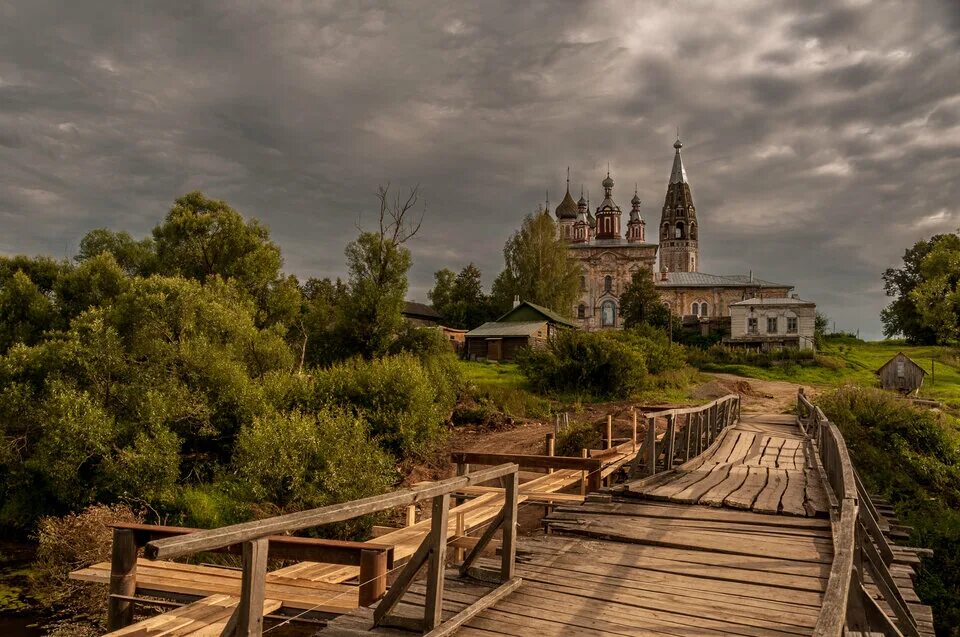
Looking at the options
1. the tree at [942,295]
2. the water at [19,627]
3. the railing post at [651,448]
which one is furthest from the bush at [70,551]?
the tree at [942,295]

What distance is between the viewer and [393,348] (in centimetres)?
3256

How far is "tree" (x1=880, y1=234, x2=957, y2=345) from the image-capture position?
67500 mm

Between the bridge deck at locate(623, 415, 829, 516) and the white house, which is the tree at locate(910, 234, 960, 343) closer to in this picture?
the bridge deck at locate(623, 415, 829, 516)

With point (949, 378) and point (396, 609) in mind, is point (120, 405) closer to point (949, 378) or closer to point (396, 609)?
point (396, 609)

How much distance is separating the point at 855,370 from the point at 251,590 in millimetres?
52015

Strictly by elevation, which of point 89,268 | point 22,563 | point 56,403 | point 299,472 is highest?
point 89,268

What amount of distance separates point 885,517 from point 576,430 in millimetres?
11692

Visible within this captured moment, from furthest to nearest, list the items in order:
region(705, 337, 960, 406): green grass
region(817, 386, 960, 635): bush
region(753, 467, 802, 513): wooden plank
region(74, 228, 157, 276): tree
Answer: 1. region(74, 228, 157, 276): tree
2. region(705, 337, 960, 406): green grass
3. region(817, 386, 960, 635): bush
4. region(753, 467, 802, 513): wooden plank

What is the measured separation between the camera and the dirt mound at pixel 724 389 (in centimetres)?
3438

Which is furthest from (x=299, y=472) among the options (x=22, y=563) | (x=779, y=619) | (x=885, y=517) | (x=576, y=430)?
(x=779, y=619)

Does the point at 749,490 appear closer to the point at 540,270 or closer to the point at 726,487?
the point at 726,487

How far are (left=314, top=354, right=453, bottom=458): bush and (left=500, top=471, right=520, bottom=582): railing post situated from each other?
17666mm

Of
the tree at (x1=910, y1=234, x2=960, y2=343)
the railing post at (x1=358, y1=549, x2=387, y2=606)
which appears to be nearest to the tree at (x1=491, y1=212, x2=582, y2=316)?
the tree at (x1=910, y1=234, x2=960, y2=343)

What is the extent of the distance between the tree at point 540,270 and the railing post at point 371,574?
6138 cm
